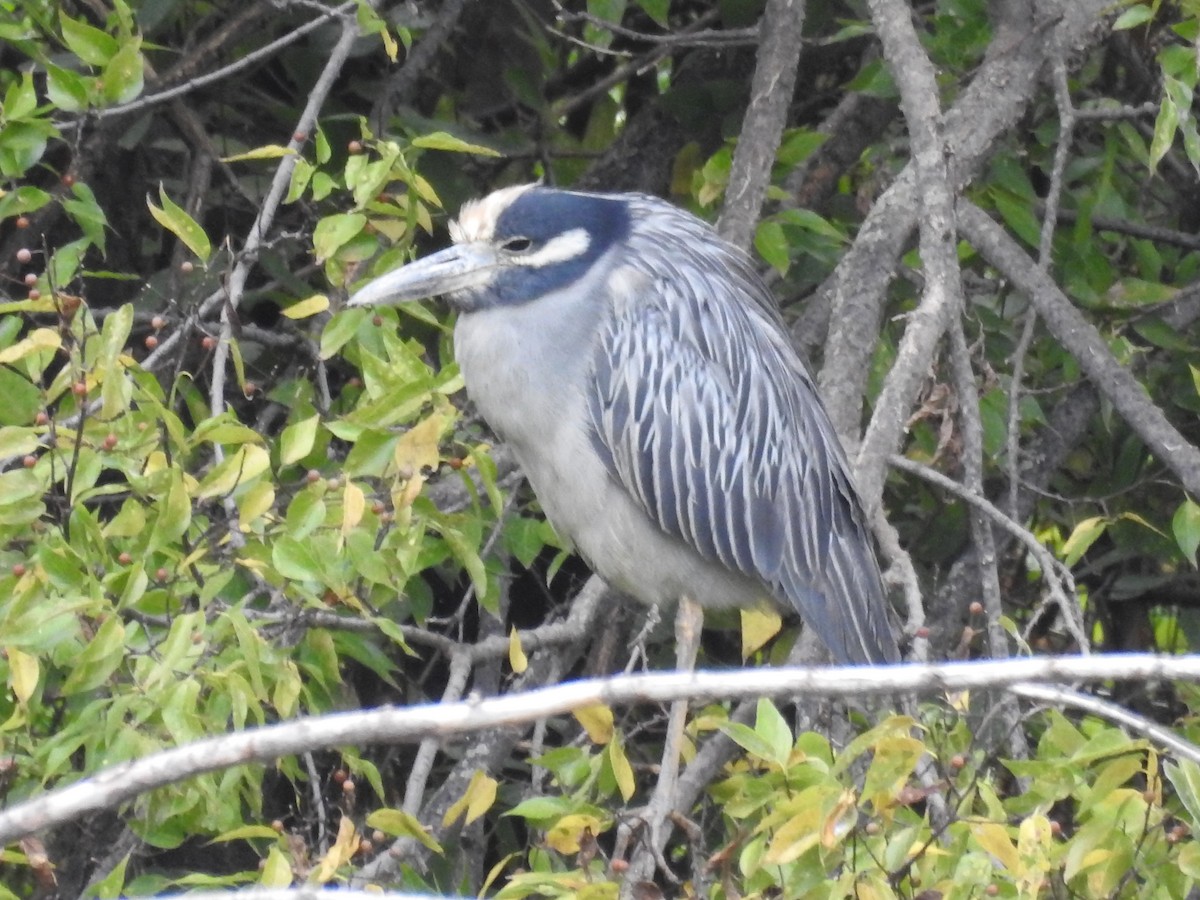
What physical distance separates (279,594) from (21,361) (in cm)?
49

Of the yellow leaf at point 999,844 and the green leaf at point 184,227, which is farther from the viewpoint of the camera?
the green leaf at point 184,227

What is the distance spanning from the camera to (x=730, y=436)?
3160 millimetres

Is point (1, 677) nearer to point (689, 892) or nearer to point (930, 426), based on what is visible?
point (689, 892)

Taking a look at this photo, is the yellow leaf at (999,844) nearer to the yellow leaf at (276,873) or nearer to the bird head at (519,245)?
the yellow leaf at (276,873)

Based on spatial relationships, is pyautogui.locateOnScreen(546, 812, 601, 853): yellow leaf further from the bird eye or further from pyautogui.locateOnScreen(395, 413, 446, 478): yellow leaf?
the bird eye

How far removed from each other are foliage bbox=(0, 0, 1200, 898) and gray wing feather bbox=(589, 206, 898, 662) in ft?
0.49

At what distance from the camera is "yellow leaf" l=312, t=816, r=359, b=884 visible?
172 centimetres

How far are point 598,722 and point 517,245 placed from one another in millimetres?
1123

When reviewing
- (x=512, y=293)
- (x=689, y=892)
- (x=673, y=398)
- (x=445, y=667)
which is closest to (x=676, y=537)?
(x=673, y=398)

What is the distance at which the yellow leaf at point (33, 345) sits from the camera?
81.2 inches

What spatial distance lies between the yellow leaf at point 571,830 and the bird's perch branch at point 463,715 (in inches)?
32.2

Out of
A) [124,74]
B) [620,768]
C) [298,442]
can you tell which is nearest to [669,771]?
[620,768]

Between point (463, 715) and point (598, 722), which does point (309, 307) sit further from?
point (463, 715)

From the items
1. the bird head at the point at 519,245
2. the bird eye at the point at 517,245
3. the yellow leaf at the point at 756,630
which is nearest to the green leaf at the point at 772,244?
the bird head at the point at 519,245
